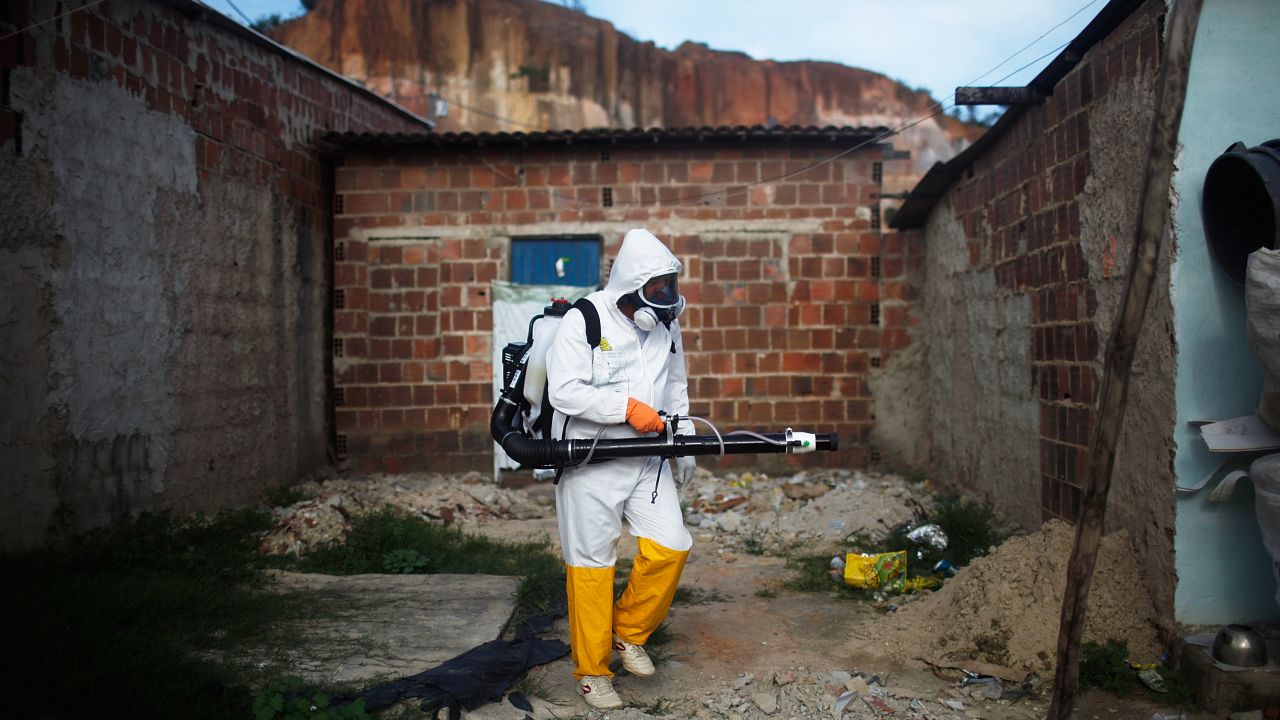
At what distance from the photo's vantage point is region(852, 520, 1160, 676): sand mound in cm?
388

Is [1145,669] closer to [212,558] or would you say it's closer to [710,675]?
[710,675]

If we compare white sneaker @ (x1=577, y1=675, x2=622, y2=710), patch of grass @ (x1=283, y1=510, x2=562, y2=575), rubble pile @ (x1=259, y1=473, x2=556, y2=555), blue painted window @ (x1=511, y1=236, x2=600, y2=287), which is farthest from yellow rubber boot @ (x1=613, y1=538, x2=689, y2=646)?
blue painted window @ (x1=511, y1=236, x2=600, y2=287)

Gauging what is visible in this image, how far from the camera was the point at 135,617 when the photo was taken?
4.16 meters

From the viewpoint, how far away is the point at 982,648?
4.01 m

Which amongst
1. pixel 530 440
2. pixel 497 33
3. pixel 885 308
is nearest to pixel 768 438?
pixel 530 440

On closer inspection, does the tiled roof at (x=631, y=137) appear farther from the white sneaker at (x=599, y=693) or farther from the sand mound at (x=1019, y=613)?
the white sneaker at (x=599, y=693)

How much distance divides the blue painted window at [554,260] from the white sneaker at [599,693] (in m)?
5.94

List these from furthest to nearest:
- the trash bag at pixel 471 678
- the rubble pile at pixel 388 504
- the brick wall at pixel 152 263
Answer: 1. the rubble pile at pixel 388 504
2. the brick wall at pixel 152 263
3. the trash bag at pixel 471 678

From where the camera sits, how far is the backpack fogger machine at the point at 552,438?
3.55 m

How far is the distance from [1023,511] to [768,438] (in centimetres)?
295

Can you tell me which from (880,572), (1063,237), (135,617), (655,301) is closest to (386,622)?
(135,617)

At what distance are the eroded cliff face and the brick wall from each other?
16032mm

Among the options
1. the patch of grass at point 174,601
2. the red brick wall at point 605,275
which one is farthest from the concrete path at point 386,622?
the red brick wall at point 605,275

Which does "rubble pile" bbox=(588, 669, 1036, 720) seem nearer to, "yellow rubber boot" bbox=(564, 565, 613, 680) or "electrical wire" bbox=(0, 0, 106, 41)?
"yellow rubber boot" bbox=(564, 565, 613, 680)
